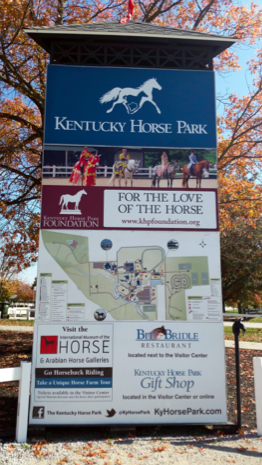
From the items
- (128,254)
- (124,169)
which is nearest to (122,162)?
(124,169)

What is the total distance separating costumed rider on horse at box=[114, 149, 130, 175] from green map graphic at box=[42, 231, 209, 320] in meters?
1.11

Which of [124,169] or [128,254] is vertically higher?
[124,169]

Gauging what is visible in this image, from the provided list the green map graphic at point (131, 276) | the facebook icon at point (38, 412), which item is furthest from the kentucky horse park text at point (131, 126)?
the facebook icon at point (38, 412)

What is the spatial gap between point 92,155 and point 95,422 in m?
3.62

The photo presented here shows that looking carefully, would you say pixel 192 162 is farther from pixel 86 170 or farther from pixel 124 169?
pixel 86 170

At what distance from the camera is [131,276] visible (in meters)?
5.32

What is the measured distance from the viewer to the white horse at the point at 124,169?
5.50 meters

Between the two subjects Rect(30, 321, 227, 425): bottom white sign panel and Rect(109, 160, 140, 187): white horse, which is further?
Rect(109, 160, 140, 187): white horse

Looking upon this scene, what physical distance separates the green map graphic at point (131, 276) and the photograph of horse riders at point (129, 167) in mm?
879

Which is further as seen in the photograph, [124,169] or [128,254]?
[124,169]

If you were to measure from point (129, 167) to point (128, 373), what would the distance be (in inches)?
112

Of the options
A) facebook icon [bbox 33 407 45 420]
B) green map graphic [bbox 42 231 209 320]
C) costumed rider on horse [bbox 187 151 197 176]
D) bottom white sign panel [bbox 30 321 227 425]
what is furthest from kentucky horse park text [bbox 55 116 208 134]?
facebook icon [bbox 33 407 45 420]

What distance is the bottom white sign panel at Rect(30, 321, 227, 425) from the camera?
500cm

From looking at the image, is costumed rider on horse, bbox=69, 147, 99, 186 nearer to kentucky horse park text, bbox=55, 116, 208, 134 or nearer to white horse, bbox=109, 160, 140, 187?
white horse, bbox=109, 160, 140, 187
